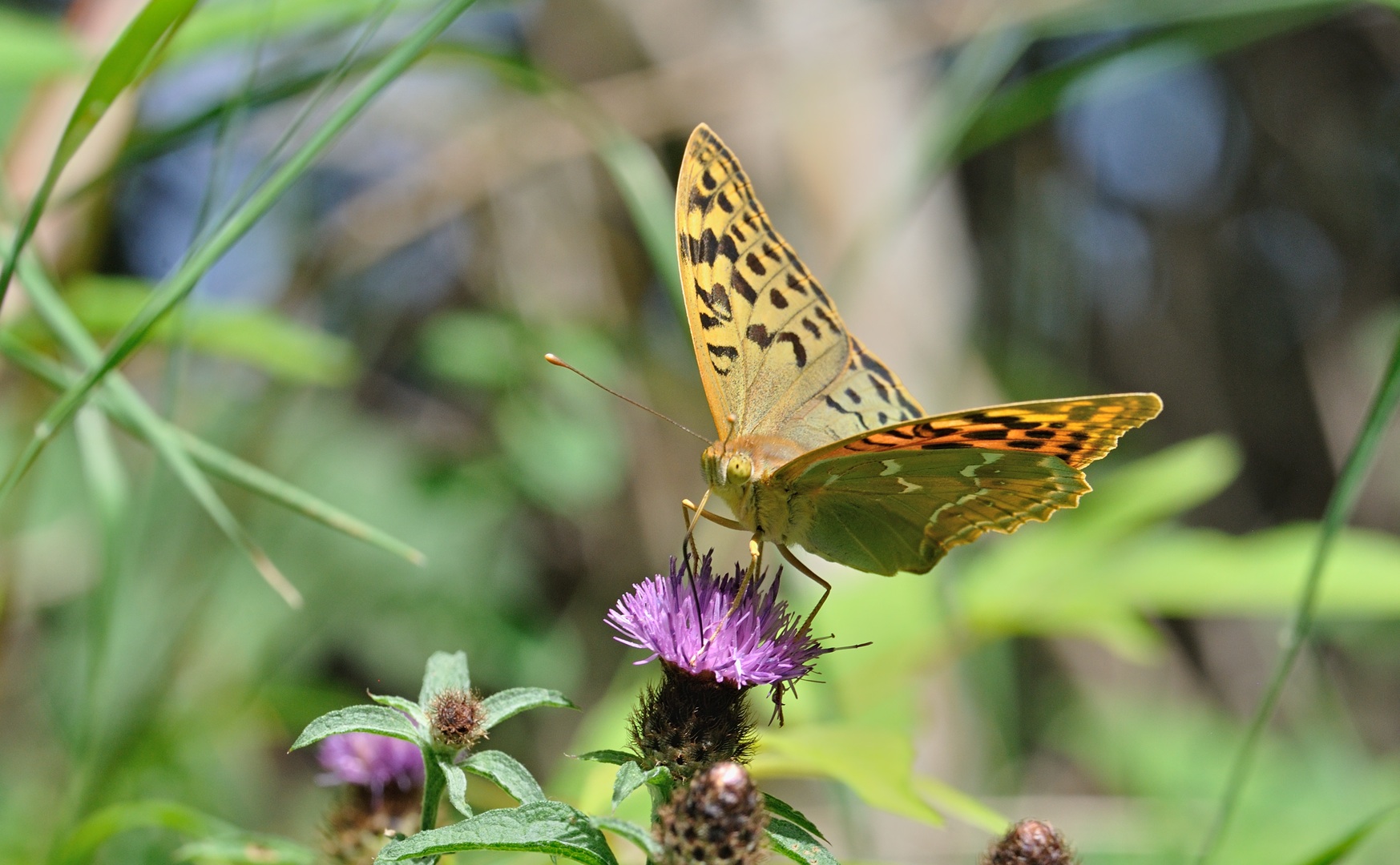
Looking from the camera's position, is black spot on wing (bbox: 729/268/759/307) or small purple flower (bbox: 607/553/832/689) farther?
black spot on wing (bbox: 729/268/759/307)

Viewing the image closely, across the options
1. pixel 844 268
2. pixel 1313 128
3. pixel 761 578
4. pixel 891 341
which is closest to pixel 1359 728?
pixel 1313 128

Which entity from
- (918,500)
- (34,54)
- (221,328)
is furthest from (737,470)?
(34,54)

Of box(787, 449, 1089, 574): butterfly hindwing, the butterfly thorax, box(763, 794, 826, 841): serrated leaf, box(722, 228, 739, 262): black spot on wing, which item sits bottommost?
box(763, 794, 826, 841): serrated leaf

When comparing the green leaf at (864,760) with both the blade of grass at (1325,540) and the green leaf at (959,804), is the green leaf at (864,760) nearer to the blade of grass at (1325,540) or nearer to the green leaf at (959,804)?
the green leaf at (959,804)

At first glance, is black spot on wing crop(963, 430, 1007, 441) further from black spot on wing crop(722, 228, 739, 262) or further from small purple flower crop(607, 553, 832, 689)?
black spot on wing crop(722, 228, 739, 262)

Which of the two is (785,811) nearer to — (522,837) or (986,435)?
(522,837)

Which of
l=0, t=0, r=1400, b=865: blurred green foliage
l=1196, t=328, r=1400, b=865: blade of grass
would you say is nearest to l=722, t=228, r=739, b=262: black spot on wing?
l=0, t=0, r=1400, b=865: blurred green foliage

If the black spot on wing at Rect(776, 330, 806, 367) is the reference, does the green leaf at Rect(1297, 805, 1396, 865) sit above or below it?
below

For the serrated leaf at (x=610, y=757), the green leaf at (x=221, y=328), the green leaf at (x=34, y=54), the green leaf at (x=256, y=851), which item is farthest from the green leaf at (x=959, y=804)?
the green leaf at (x=34, y=54)
